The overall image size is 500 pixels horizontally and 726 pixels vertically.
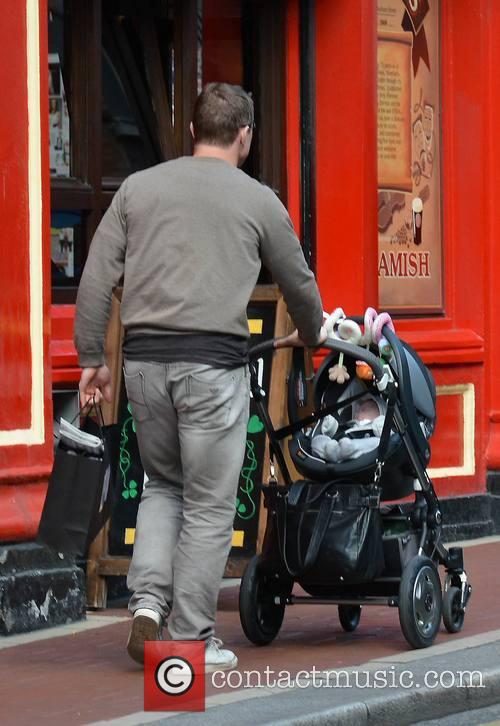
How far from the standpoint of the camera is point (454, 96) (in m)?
10.8

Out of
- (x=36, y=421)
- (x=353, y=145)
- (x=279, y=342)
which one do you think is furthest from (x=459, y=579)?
(x=353, y=145)

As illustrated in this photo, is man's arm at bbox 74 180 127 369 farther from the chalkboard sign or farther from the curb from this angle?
the chalkboard sign

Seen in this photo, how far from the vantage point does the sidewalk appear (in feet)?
17.9

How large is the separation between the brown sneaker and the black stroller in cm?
79

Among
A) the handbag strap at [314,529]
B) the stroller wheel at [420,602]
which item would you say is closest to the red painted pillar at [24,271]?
the handbag strap at [314,529]

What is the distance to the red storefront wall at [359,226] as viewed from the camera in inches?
290

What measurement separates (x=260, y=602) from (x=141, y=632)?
0.97m

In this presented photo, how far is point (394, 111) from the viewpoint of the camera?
10.4 m

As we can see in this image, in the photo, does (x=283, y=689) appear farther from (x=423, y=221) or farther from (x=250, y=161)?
(x=423, y=221)

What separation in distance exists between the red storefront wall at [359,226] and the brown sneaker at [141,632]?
1.42 m

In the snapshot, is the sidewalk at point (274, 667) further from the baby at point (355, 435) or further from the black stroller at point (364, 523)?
the baby at point (355, 435)

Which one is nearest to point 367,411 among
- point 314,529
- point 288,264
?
point 314,529

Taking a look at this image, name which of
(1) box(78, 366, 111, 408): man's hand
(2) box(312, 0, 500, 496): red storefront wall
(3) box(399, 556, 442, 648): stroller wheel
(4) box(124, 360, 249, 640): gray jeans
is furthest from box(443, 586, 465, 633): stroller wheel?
(2) box(312, 0, 500, 496): red storefront wall

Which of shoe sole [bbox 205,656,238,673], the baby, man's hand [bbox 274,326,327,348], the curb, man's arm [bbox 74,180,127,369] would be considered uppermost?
man's arm [bbox 74,180,127,369]
